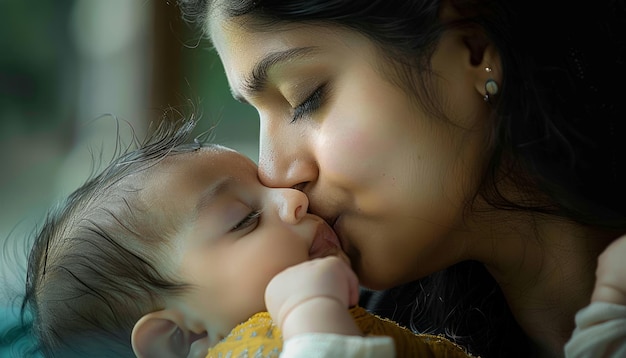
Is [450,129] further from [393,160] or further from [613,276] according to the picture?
[613,276]

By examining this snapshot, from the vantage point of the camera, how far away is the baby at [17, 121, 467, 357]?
67 centimetres

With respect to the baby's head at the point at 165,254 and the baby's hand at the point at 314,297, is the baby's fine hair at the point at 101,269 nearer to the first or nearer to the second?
the baby's head at the point at 165,254

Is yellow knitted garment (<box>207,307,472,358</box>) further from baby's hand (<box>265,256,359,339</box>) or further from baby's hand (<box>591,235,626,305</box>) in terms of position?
baby's hand (<box>591,235,626,305</box>)

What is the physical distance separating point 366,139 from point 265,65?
4.1 inches

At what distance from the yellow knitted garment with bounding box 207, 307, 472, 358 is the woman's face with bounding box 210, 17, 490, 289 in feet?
0.20

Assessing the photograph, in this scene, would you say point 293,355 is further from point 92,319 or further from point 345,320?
point 92,319

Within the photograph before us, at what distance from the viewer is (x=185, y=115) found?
979mm

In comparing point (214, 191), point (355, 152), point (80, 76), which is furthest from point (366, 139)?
point (80, 76)

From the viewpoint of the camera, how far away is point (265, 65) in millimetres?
714

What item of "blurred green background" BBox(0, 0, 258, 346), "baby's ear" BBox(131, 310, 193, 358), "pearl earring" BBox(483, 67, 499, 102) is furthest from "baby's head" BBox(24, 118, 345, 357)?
"blurred green background" BBox(0, 0, 258, 346)

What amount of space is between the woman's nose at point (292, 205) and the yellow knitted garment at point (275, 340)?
0.08 meters

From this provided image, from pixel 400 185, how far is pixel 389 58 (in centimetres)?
9

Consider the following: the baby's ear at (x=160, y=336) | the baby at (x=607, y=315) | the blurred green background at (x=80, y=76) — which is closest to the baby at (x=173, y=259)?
the baby's ear at (x=160, y=336)

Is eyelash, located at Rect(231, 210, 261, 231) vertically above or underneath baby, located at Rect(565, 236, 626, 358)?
above
